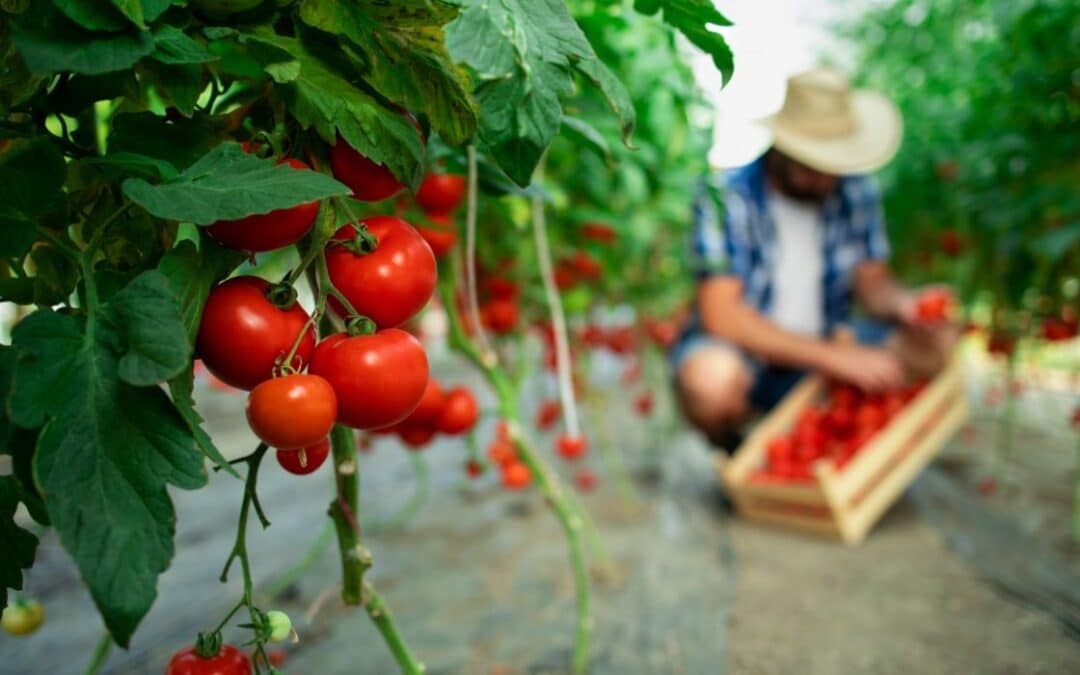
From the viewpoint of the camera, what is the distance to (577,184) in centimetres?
170

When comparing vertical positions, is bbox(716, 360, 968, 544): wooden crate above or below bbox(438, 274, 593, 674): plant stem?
below

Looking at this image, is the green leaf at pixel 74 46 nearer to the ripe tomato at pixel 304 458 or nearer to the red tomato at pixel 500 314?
the ripe tomato at pixel 304 458

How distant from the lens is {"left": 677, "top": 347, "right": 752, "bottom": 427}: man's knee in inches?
92.9

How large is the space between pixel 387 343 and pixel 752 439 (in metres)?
1.90

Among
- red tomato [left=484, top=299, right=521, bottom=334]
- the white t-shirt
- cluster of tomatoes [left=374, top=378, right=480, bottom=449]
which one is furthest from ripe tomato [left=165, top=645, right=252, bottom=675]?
the white t-shirt

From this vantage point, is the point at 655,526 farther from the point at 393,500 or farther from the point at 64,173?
the point at 64,173

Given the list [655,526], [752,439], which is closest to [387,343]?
[655,526]

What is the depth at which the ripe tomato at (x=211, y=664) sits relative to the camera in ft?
1.72

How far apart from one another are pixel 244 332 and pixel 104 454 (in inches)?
4.0

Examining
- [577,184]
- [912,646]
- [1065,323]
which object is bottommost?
[912,646]

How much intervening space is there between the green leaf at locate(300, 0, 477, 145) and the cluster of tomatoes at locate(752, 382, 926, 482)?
1.73 metres

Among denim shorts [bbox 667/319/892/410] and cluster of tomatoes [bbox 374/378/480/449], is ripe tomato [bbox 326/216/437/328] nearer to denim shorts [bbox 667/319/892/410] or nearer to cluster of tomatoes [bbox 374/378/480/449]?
cluster of tomatoes [bbox 374/378/480/449]

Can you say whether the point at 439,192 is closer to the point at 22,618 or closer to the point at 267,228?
the point at 267,228

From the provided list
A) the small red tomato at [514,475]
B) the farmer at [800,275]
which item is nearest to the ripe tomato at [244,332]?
the small red tomato at [514,475]
